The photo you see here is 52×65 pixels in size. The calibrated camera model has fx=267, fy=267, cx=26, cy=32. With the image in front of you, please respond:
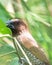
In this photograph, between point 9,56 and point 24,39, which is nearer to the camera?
point 9,56

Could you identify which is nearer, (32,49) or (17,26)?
(32,49)

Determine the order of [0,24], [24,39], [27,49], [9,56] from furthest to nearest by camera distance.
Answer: [24,39]
[27,49]
[9,56]
[0,24]

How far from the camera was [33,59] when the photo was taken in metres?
1.41

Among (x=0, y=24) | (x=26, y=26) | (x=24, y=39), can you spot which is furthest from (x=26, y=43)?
(x=0, y=24)

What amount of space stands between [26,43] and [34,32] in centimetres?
41

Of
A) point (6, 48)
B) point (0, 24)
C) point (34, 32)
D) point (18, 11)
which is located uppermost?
point (0, 24)

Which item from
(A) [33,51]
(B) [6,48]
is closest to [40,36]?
(A) [33,51]

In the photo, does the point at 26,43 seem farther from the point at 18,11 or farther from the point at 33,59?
the point at 18,11

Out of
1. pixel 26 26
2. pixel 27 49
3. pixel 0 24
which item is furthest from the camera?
pixel 26 26

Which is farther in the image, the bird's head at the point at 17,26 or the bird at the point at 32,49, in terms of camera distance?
the bird's head at the point at 17,26

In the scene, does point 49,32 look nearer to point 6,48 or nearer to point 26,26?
point 26,26

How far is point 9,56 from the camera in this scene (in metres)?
0.99

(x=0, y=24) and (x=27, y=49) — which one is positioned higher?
(x=0, y=24)

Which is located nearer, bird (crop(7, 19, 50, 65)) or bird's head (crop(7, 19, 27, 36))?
bird (crop(7, 19, 50, 65))
